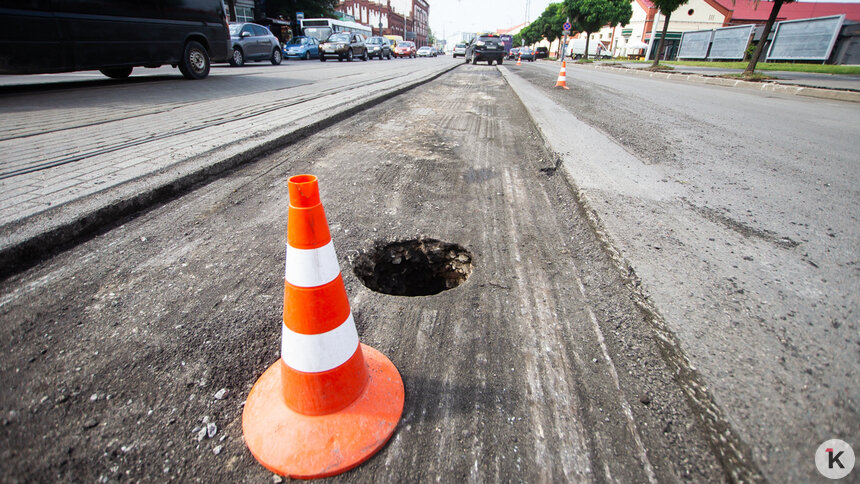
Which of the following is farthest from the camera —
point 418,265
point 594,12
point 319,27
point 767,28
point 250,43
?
point 594,12

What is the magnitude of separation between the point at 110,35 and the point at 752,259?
10.2m

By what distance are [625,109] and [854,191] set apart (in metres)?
4.81

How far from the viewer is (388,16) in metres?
71.2

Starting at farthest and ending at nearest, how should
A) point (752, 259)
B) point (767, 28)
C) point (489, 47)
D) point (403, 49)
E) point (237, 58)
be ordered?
point (403, 49), point (489, 47), point (237, 58), point (767, 28), point (752, 259)

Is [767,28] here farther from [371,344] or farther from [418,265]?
[371,344]

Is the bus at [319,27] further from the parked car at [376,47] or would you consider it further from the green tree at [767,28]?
the green tree at [767,28]

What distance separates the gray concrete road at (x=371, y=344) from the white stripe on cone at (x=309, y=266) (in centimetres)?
51

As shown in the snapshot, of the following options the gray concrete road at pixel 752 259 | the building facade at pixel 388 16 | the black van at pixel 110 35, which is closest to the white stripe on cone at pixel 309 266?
the gray concrete road at pixel 752 259

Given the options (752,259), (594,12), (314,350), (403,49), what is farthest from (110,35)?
(594,12)

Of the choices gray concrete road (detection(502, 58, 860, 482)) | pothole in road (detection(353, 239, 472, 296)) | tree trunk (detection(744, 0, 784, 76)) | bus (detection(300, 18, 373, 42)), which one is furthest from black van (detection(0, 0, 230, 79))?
bus (detection(300, 18, 373, 42))

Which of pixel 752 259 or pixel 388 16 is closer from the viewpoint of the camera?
pixel 752 259

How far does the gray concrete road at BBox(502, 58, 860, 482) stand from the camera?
1.32 m

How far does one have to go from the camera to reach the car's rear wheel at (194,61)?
898 cm

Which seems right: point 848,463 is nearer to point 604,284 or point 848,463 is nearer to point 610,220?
point 604,284
